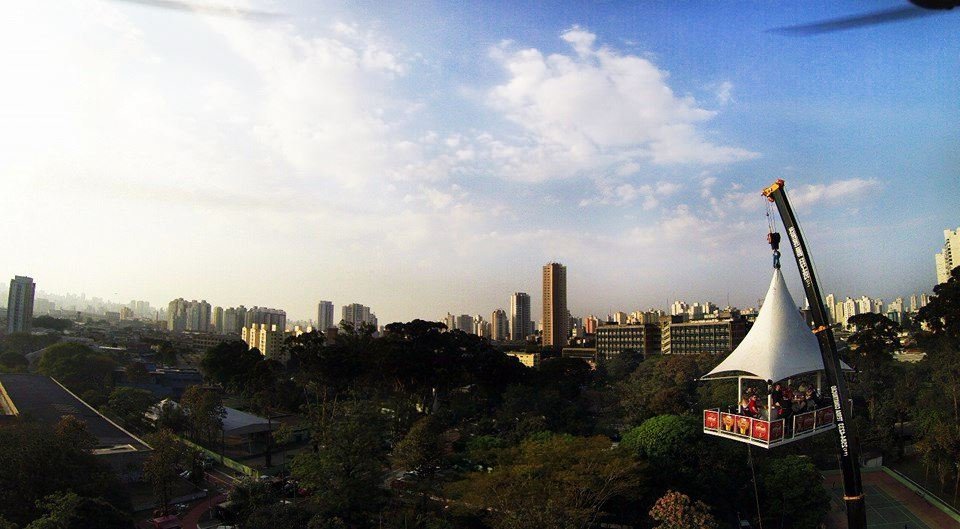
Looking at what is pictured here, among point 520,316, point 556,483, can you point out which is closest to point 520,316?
point 520,316

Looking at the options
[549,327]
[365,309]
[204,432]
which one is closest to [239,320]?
[365,309]

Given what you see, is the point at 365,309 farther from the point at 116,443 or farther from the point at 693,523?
the point at 693,523

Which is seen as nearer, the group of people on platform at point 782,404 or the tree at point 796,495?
the group of people on platform at point 782,404

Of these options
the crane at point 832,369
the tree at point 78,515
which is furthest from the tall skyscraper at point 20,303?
the crane at point 832,369

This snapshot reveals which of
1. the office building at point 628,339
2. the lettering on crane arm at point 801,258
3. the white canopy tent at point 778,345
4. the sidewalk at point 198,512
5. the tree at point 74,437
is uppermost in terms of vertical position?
the lettering on crane arm at point 801,258

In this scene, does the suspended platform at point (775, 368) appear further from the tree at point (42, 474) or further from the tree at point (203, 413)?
the tree at point (203, 413)

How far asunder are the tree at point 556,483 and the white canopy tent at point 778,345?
5881mm

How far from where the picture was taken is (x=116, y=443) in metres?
21.2

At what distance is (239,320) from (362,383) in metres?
131

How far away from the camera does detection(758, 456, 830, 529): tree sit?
1780 cm

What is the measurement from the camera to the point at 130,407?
31.1 m

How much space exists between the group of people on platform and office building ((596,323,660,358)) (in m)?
64.0

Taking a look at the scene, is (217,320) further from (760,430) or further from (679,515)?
(760,430)

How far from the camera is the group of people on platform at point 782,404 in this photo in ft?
29.6
